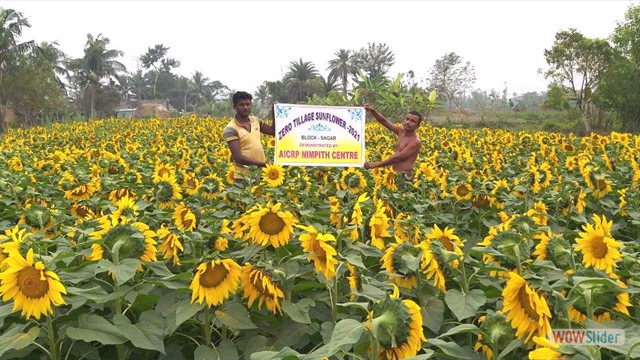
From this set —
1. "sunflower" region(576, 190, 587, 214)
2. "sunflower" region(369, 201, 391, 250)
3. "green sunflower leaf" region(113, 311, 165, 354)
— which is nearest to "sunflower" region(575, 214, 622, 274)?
"sunflower" region(369, 201, 391, 250)

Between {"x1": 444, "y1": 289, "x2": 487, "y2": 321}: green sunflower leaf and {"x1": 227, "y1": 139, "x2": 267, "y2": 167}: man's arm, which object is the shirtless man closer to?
{"x1": 227, "y1": 139, "x2": 267, "y2": 167}: man's arm

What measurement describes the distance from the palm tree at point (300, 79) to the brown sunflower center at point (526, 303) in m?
46.7

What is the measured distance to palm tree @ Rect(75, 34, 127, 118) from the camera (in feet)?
171

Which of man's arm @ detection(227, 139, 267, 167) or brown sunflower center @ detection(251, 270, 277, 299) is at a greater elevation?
man's arm @ detection(227, 139, 267, 167)

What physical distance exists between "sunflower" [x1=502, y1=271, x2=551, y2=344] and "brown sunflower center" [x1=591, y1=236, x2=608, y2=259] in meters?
0.77

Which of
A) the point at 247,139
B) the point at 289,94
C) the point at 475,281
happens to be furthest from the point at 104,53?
the point at 475,281

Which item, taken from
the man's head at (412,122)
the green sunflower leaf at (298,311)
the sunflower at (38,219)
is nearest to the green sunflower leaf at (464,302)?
the green sunflower leaf at (298,311)

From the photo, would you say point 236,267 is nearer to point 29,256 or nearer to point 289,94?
point 29,256

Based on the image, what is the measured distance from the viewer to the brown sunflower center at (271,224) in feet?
7.78

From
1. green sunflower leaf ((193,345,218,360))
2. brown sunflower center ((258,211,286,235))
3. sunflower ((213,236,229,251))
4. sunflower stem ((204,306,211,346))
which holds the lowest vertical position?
green sunflower leaf ((193,345,218,360))

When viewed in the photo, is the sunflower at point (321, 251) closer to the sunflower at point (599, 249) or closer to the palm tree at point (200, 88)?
the sunflower at point (599, 249)

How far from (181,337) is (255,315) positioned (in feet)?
1.00

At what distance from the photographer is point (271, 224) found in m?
2.38

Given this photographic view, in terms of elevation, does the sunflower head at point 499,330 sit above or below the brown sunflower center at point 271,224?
below
